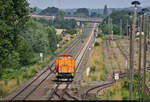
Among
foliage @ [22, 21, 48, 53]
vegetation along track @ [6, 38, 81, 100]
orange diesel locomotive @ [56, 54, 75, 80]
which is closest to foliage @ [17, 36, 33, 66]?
vegetation along track @ [6, 38, 81, 100]

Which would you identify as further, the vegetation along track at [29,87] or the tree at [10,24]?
the tree at [10,24]

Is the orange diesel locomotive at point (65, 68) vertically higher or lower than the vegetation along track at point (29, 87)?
higher

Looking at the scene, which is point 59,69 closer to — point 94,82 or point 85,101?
point 94,82

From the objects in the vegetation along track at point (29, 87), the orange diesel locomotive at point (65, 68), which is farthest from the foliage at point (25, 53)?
A: the orange diesel locomotive at point (65, 68)

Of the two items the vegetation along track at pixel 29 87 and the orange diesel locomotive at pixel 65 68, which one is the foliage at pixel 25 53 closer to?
the vegetation along track at pixel 29 87

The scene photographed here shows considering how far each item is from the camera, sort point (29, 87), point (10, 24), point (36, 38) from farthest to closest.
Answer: point (36, 38) < point (10, 24) < point (29, 87)

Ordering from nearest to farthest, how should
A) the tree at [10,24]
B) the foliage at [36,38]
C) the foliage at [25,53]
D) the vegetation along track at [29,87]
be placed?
1. the vegetation along track at [29,87]
2. the tree at [10,24]
3. the foliage at [25,53]
4. the foliage at [36,38]

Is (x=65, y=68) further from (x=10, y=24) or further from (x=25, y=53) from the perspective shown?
(x=25, y=53)

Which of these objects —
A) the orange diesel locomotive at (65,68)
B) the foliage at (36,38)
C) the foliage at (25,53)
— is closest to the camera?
the orange diesel locomotive at (65,68)

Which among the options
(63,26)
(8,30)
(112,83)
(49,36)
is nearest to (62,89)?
(112,83)

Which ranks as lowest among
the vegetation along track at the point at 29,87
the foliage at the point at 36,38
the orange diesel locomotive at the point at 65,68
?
the vegetation along track at the point at 29,87

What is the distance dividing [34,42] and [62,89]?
30.6m

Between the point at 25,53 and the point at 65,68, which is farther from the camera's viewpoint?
the point at 25,53

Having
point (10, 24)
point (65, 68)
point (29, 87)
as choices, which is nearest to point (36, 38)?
point (10, 24)
